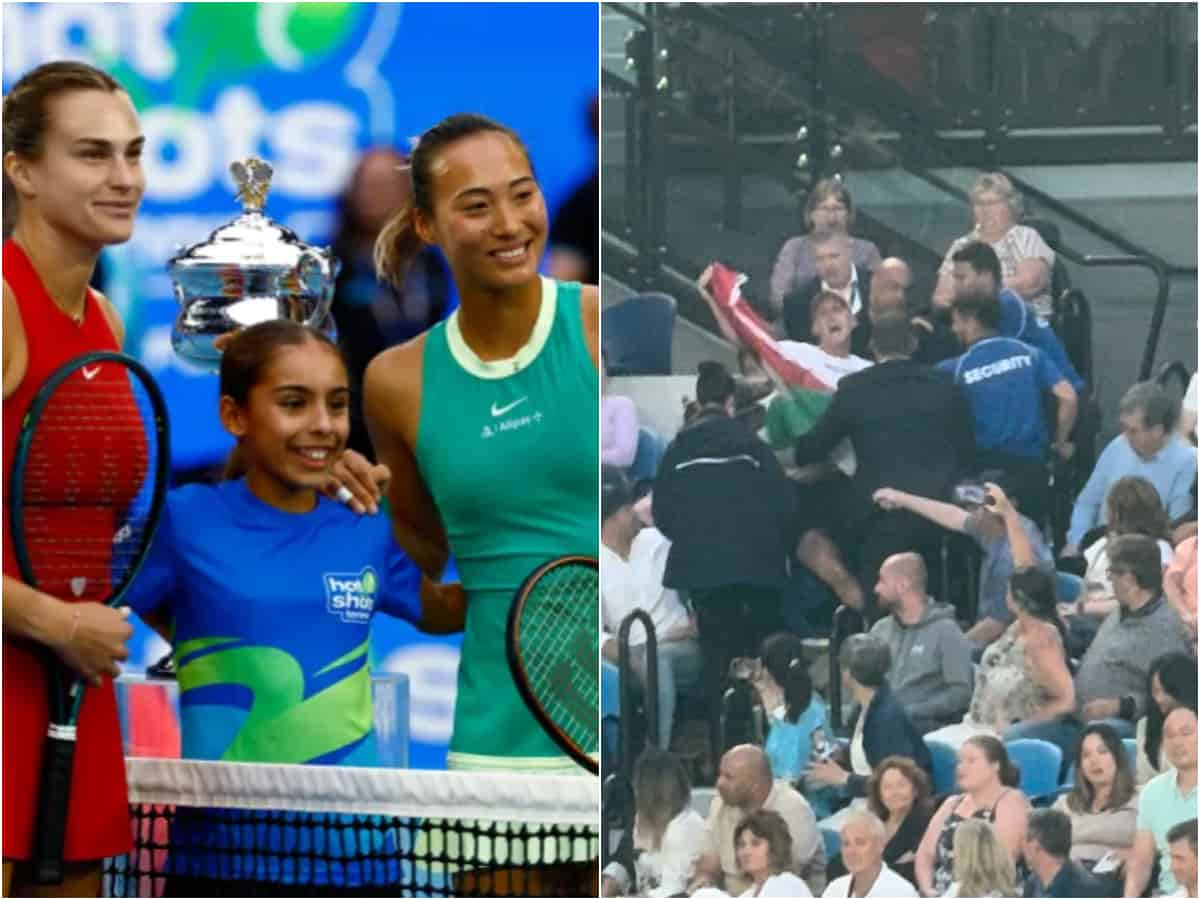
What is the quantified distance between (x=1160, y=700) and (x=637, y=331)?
1604mm

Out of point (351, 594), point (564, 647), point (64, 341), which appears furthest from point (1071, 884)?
point (64, 341)

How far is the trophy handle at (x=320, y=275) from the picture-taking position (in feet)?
19.8

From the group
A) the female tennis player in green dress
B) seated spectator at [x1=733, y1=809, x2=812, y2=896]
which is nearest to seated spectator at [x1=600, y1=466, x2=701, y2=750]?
the female tennis player in green dress

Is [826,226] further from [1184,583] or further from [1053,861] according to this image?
[1053,861]

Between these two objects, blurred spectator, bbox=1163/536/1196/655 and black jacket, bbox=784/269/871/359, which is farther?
black jacket, bbox=784/269/871/359

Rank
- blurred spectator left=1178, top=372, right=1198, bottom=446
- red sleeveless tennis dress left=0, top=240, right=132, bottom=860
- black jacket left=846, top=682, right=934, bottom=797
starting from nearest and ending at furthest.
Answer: blurred spectator left=1178, top=372, right=1198, bottom=446 → black jacket left=846, top=682, right=934, bottom=797 → red sleeveless tennis dress left=0, top=240, right=132, bottom=860

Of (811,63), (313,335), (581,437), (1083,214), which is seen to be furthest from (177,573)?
(1083,214)

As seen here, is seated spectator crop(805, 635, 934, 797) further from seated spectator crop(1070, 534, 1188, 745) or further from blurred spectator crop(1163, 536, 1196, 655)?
blurred spectator crop(1163, 536, 1196, 655)

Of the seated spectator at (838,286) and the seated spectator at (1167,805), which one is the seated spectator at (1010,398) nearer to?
the seated spectator at (838,286)

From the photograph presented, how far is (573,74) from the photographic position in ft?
19.2

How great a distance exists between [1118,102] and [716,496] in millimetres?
1409

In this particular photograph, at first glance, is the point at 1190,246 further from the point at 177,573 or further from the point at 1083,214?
the point at 177,573

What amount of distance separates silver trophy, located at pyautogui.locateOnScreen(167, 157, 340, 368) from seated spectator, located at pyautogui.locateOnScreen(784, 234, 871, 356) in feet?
3.97

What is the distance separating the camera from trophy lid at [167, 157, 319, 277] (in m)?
6.05
